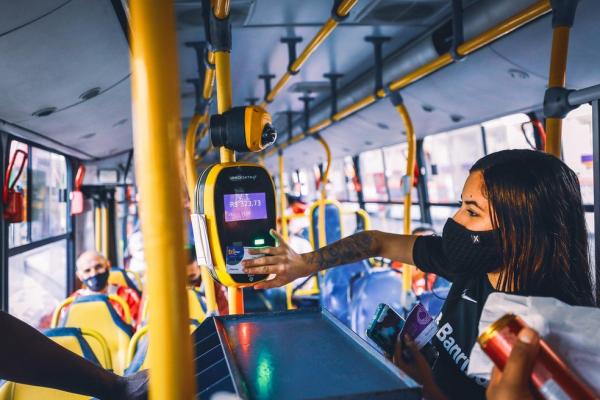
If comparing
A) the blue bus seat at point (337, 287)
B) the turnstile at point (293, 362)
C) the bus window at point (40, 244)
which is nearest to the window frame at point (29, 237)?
the bus window at point (40, 244)

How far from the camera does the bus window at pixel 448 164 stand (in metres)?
5.67

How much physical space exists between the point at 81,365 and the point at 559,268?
→ 4.16 ft

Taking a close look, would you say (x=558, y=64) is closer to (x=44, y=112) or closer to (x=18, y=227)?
(x=44, y=112)

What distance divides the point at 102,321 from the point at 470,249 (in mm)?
2700

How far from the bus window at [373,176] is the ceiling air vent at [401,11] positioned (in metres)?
4.53

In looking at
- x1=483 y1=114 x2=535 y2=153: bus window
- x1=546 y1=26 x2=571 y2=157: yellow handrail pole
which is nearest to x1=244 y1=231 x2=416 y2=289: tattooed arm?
x1=546 y1=26 x2=571 y2=157: yellow handrail pole

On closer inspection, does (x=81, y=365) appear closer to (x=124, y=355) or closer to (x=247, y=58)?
(x=124, y=355)

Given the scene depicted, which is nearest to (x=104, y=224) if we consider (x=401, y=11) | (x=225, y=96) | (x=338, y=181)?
(x=338, y=181)

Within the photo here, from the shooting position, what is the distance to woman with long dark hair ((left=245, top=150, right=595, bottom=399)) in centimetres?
131

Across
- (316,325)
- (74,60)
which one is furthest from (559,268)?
(74,60)

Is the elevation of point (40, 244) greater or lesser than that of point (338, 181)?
lesser

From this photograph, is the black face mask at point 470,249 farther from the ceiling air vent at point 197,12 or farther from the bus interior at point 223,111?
the ceiling air vent at point 197,12

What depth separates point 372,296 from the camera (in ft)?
12.6

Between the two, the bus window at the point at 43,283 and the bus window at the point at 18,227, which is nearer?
the bus window at the point at 18,227
